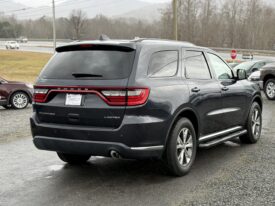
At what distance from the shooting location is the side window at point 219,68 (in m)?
6.68

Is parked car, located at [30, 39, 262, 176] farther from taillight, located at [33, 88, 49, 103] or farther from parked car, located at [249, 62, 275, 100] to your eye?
parked car, located at [249, 62, 275, 100]

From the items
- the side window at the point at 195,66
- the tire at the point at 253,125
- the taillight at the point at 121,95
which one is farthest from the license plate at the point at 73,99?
the tire at the point at 253,125

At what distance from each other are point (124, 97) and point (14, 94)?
31.1 feet

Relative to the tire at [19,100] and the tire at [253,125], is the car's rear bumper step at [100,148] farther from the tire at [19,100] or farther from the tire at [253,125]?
the tire at [19,100]

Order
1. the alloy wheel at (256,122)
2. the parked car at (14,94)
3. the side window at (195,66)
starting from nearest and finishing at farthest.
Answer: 1. the side window at (195,66)
2. the alloy wheel at (256,122)
3. the parked car at (14,94)

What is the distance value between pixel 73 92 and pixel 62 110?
0.88 feet

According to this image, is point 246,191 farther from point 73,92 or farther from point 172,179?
point 73,92

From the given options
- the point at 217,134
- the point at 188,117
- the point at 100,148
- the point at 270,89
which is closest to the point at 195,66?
the point at 188,117

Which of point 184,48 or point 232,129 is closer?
point 184,48

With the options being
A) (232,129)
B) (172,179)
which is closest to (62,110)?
(172,179)

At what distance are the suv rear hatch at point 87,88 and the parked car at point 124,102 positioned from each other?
0.03 feet

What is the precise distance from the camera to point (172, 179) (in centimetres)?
544

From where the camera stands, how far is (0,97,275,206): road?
471 centimetres

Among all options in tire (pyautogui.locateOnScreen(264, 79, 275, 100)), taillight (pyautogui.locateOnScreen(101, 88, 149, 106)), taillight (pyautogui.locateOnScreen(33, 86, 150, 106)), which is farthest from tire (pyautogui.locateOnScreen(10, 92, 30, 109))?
taillight (pyautogui.locateOnScreen(101, 88, 149, 106))
